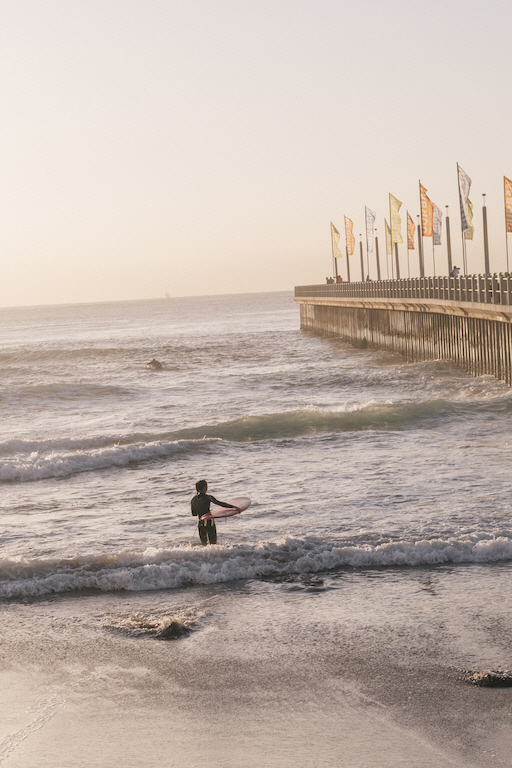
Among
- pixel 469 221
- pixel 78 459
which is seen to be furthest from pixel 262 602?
pixel 469 221

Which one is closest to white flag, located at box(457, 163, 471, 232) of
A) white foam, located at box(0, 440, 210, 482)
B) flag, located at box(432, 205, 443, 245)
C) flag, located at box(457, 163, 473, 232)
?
flag, located at box(457, 163, 473, 232)

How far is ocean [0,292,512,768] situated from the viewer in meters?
7.11

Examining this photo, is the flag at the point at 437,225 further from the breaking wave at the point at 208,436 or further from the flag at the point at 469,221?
the breaking wave at the point at 208,436

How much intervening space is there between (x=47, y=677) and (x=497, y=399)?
22.5 metres

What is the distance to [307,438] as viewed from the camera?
2419 cm

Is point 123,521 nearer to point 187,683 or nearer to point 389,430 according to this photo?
point 187,683

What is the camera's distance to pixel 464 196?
1613 inches

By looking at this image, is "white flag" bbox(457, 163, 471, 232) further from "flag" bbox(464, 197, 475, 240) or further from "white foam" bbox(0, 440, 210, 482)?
"white foam" bbox(0, 440, 210, 482)

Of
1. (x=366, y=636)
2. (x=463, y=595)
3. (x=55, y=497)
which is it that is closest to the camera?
(x=366, y=636)

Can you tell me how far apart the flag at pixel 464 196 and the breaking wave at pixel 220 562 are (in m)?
31.1

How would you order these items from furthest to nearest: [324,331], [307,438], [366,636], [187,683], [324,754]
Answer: [324,331], [307,438], [366,636], [187,683], [324,754]

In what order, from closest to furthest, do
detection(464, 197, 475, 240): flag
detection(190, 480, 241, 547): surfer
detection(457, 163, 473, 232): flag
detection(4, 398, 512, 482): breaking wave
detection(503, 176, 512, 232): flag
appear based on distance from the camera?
1. detection(190, 480, 241, 547): surfer
2. detection(4, 398, 512, 482): breaking wave
3. detection(503, 176, 512, 232): flag
4. detection(457, 163, 473, 232): flag
5. detection(464, 197, 475, 240): flag

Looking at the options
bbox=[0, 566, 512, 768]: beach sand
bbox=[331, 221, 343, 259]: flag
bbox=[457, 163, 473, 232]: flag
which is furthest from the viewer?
bbox=[331, 221, 343, 259]: flag

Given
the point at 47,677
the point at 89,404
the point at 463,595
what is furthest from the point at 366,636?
the point at 89,404
